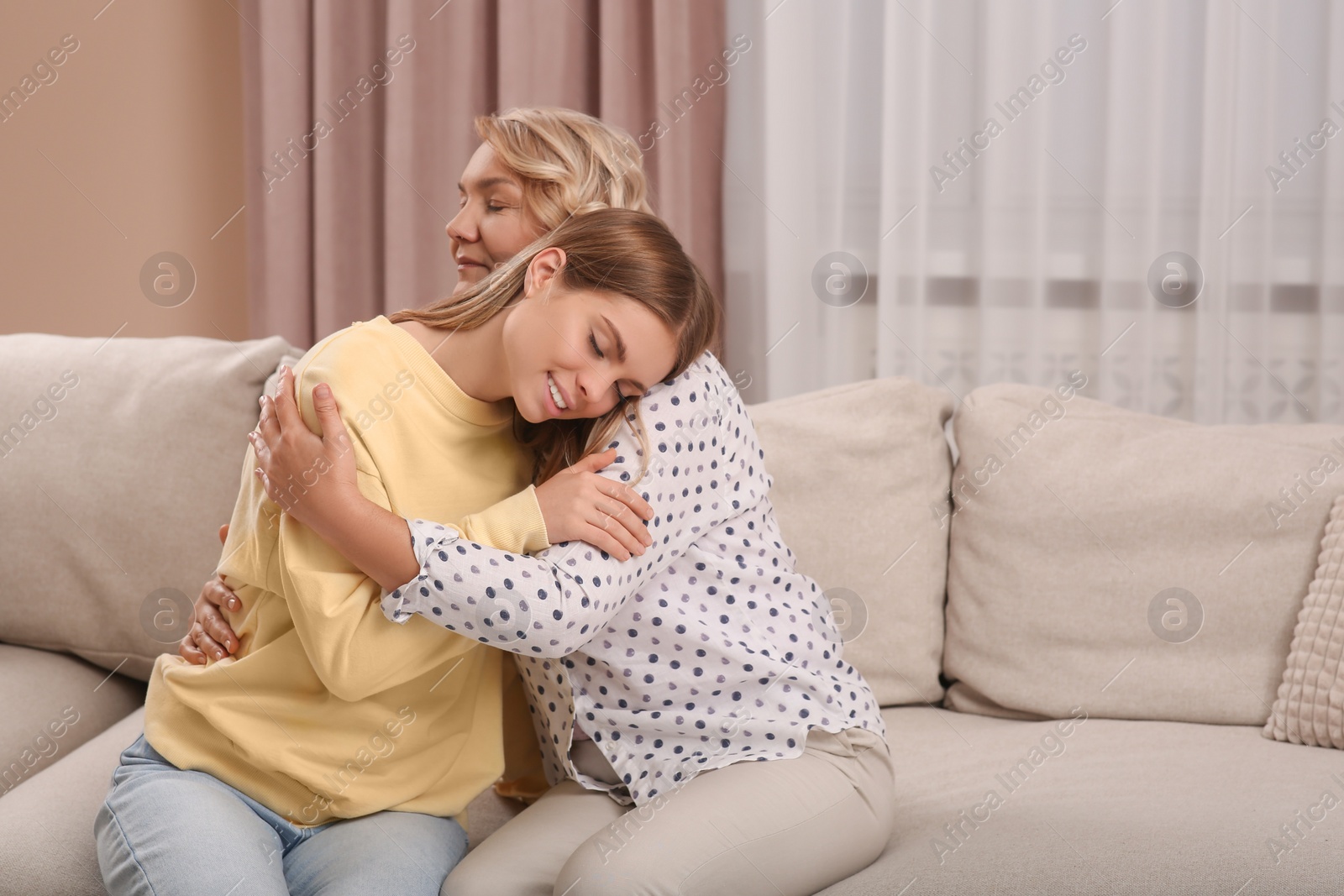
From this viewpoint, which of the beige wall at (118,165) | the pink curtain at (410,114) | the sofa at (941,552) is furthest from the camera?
the beige wall at (118,165)

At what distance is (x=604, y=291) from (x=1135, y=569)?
0.92m

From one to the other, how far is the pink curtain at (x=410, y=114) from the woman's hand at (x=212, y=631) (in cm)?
129

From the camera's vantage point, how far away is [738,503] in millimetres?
1209

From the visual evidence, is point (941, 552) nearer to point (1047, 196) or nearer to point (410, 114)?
point (1047, 196)

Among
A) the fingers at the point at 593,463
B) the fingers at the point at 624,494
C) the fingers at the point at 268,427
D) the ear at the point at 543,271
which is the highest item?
the ear at the point at 543,271

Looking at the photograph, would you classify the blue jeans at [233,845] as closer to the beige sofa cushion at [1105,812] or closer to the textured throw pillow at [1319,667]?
the beige sofa cushion at [1105,812]

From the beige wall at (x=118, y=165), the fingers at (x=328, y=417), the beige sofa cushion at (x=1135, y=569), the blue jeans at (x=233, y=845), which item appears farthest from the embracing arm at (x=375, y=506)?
the beige wall at (x=118, y=165)

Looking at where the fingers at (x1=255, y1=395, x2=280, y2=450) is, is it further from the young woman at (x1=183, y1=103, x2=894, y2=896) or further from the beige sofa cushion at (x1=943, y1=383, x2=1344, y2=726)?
the beige sofa cushion at (x1=943, y1=383, x2=1344, y2=726)

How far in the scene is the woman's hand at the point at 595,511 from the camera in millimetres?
1027

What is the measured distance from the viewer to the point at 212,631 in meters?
1.15

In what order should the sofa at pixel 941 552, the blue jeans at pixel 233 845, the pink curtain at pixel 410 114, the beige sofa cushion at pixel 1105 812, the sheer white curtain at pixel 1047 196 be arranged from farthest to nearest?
the pink curtain at pixel 410 114, the sheer white curtain at pixel 1047 196, the sofa at pixel 941 552, the beige sofa cushion at pixel 1105 812, the blue jeans at pixel 233 845

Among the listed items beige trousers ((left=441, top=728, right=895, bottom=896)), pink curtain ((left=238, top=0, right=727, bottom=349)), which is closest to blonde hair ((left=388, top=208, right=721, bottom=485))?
beige trousers ((left=441, top=728, right=895, bottom=896))

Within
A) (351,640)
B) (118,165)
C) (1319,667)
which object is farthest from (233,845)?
(118,165)

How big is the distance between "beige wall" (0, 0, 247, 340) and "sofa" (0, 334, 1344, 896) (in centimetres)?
99
